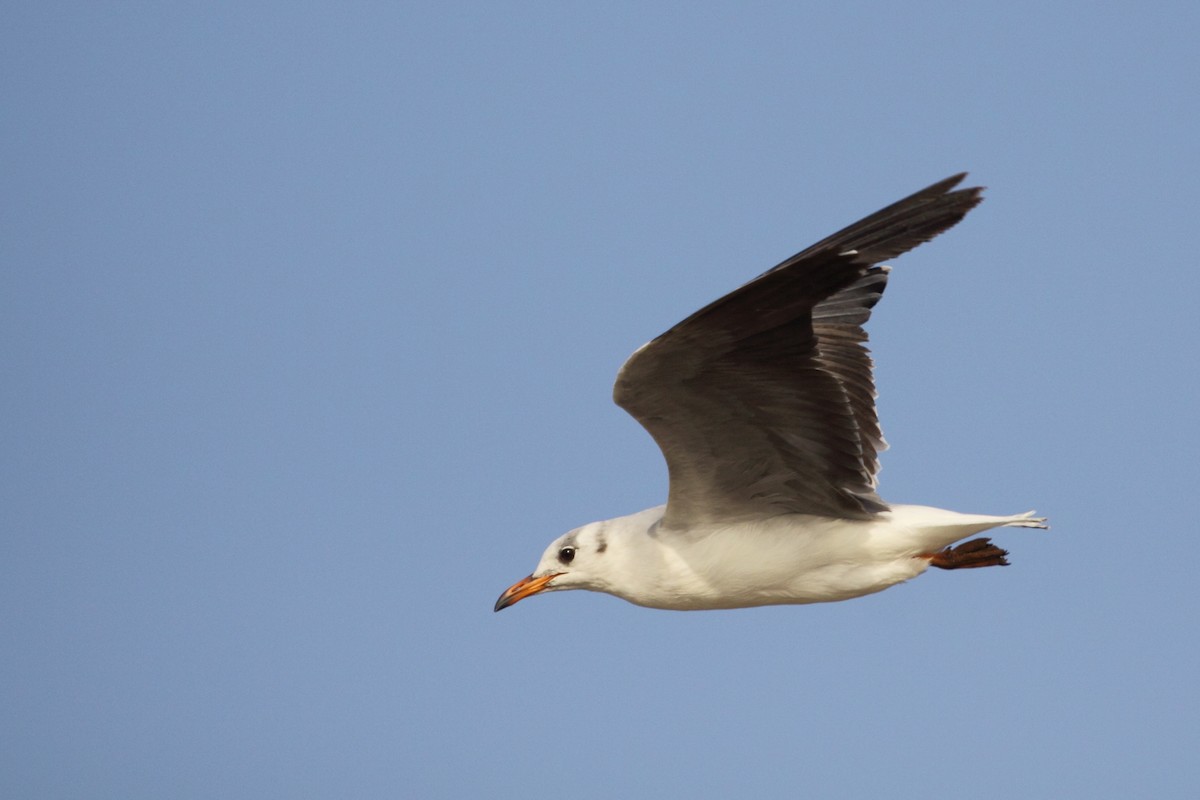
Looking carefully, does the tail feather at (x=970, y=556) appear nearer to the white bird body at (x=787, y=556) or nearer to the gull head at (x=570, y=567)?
the white bird body at (x=787, y=556)

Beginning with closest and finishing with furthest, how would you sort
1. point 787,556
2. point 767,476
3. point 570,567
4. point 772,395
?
point 772,395
point 767,476
point 787,556
point 570,567

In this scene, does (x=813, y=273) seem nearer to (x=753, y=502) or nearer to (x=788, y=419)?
(x=788, y=419)

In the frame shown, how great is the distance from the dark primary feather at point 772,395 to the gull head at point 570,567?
0.58 metres

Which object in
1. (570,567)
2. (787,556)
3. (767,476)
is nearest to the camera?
(767,476)

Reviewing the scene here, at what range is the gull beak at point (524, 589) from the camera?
10.0 m

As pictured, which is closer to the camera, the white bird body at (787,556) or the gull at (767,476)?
the gull at (767,476)

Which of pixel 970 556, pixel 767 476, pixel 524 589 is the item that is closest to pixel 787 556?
pixel 767 476

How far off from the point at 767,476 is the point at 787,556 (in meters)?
0.50

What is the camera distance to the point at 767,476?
912 centimetres

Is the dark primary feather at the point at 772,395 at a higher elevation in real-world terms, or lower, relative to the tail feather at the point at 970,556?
higher

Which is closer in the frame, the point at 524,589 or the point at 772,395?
the point at 772,395

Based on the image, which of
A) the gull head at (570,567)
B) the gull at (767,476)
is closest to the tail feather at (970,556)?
the gull at (767,476)

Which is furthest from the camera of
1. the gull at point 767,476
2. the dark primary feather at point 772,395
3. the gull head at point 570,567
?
the gull head at point 570,567

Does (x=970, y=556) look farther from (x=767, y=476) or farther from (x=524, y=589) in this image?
(x=524, y=589)
